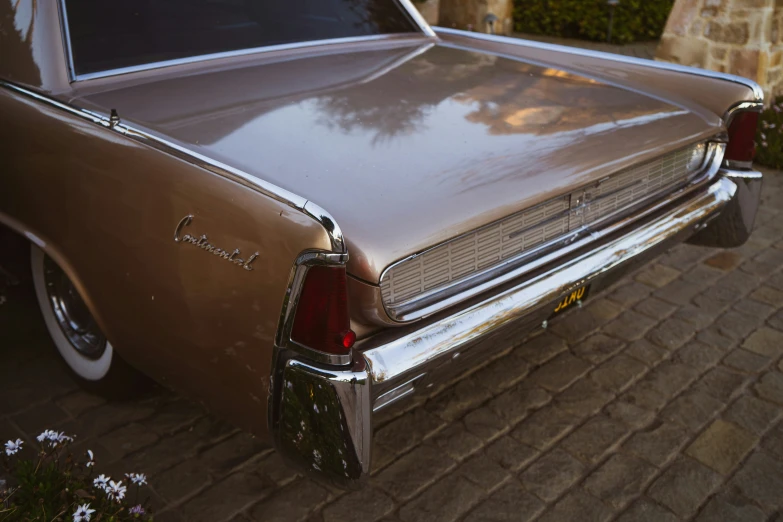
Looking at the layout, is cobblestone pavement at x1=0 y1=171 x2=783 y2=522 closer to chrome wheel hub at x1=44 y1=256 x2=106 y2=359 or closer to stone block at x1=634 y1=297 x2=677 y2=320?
stone block at x1=634 y1=297 x2=677 y2=320

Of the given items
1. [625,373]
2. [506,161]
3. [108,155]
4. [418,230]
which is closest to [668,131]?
[506,161]

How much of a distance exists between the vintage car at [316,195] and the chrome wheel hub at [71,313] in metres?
0.01

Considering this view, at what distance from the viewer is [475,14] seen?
30.2 ft

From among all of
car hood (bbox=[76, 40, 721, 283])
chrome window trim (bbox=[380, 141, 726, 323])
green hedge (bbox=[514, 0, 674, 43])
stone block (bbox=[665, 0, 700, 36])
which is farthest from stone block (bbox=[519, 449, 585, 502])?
green hedge (bbox=[514, 0, 674, 43])

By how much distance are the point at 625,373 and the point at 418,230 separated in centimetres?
157

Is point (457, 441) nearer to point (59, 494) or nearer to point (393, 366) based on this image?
point (393, 366)

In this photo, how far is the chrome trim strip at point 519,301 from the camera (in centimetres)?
193

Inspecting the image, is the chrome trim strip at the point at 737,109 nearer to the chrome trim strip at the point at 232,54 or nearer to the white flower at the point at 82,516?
the chrome trim strip at the point at 232,54

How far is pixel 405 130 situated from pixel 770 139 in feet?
14.3

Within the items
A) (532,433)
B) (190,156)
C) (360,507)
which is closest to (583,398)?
(532,433)

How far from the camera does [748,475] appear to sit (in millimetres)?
2516

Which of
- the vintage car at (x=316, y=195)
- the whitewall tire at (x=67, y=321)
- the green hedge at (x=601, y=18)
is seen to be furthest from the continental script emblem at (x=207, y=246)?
the green hedge at (x=601, y=18)

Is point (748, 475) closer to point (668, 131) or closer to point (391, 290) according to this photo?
point (668, 131)

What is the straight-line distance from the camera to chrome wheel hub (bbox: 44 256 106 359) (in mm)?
2832
